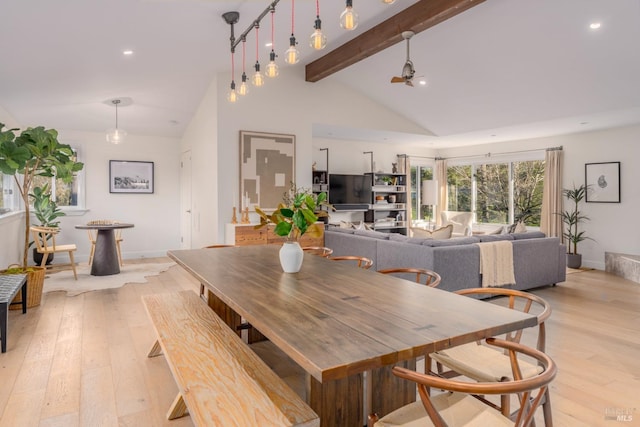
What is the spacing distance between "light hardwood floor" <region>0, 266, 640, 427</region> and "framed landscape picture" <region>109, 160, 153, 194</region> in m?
3.22

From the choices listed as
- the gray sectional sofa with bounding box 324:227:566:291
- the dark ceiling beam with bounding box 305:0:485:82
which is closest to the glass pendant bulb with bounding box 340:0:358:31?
the dark ceiling beam with bounding box 305:0:485:82

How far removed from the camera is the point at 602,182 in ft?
23.4

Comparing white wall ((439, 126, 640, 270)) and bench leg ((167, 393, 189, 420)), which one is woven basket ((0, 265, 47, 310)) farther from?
white wall ((439, 126, 640, 270))

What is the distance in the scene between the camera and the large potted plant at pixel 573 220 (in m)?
7.24

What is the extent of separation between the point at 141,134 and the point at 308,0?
4.93 m

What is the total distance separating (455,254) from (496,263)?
Answer: 2.20 ft

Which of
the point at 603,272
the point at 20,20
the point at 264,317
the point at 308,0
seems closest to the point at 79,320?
the point at 20,20

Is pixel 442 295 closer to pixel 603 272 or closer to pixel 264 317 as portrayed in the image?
pixel 264 317

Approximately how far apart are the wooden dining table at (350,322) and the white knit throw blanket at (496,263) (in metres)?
2.75

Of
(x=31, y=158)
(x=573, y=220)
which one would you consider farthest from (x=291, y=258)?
(x=573, y=220)

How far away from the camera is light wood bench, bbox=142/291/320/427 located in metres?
1.41

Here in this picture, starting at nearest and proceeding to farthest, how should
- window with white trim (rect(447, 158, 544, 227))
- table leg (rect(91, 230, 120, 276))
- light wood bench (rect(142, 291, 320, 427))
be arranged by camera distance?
1. light wood bench (rect(142, 291, 320, 427))
2. table leg (rect(91, 230, 120, 276))
3. window with white trim (rect(447, 158, 544, 227))

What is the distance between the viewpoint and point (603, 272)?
6.80 m

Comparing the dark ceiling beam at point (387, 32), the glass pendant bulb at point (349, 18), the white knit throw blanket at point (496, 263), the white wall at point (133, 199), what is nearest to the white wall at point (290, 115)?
the dark ceiling beam at point (387, 32)
